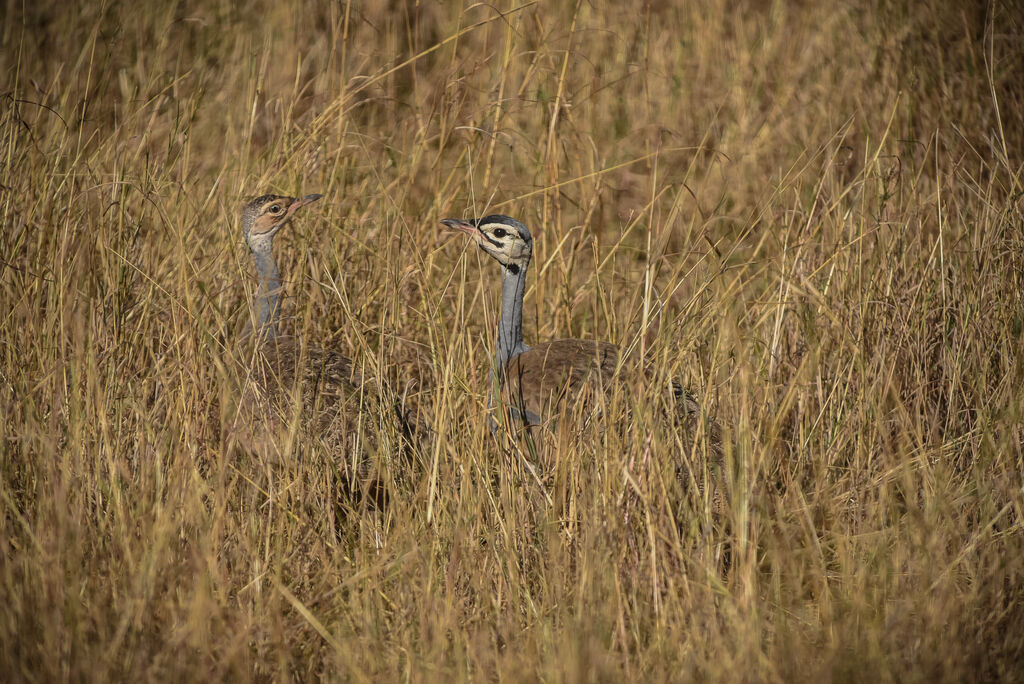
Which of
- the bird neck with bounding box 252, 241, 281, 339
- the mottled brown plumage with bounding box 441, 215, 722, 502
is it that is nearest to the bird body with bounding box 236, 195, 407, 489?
the bird neck with bounding box 252, 241, 281, 339

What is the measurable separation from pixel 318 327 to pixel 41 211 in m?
1.21

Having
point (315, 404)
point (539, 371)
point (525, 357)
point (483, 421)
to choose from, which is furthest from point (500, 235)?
point (315, 404)

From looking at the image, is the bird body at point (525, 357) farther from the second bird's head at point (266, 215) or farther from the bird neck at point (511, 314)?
the second bird's head at point (266, 215)

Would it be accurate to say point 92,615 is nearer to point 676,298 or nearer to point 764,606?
point 764,606

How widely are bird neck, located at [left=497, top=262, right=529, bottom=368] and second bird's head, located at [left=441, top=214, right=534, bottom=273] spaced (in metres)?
0.08

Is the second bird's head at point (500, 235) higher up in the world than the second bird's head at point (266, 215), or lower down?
higher up

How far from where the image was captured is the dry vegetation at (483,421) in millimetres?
2711

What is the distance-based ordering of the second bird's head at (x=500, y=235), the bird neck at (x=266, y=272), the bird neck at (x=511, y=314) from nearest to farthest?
the second bird's head at (x=500, y=235) → the bird neck at (x=511, y=314) → the bird neck at (x=266, y=272)

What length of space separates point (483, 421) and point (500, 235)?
0.97 m

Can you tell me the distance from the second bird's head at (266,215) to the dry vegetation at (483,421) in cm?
11

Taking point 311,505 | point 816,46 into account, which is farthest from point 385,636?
point 816,46

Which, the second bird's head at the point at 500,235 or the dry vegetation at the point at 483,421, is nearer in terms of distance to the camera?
the dry vegetation at the point at 483,421

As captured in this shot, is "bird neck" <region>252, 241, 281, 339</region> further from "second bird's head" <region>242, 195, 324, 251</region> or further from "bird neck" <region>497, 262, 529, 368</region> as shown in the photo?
"bird neck" <region>497, 262, 529, 368</region>

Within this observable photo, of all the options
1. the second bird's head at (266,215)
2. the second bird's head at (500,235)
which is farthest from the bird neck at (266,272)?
the second bird's head at (500,235)
